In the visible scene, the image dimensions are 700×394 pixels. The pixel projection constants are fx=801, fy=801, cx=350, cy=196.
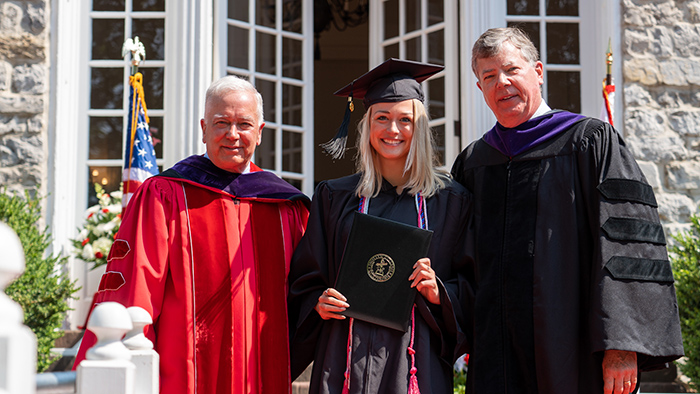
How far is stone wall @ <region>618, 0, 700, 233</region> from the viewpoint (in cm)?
612

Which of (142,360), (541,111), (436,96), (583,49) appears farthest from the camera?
(436,96)

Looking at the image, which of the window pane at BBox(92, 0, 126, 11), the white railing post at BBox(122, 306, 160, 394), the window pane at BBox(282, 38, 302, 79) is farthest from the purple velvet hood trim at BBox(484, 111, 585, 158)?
the window pane at BBox(92, 0, 126, 11)

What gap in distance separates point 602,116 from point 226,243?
3.37 meters

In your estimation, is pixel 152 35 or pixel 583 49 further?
pixel 583 49

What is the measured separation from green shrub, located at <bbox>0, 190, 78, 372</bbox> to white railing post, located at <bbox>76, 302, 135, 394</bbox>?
136 inches

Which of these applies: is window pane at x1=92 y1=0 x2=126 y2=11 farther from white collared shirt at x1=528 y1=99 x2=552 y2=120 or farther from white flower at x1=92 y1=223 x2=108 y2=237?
white collared shirt at x1=528 y1=99 x2=552 y2=120

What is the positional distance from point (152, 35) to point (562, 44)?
3.35 metres

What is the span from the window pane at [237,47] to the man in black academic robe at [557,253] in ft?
11.6

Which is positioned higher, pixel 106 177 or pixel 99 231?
pixel 106 177

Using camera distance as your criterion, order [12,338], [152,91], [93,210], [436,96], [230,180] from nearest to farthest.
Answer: [12,338]
[230,180]
[93,210]
[152,91]
[436,96]

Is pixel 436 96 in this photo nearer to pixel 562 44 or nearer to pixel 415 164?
pixel 562 44

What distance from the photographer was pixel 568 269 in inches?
125

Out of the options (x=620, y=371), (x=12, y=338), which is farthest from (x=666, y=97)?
(x=12, y=338)

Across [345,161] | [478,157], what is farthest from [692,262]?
[345,161]
